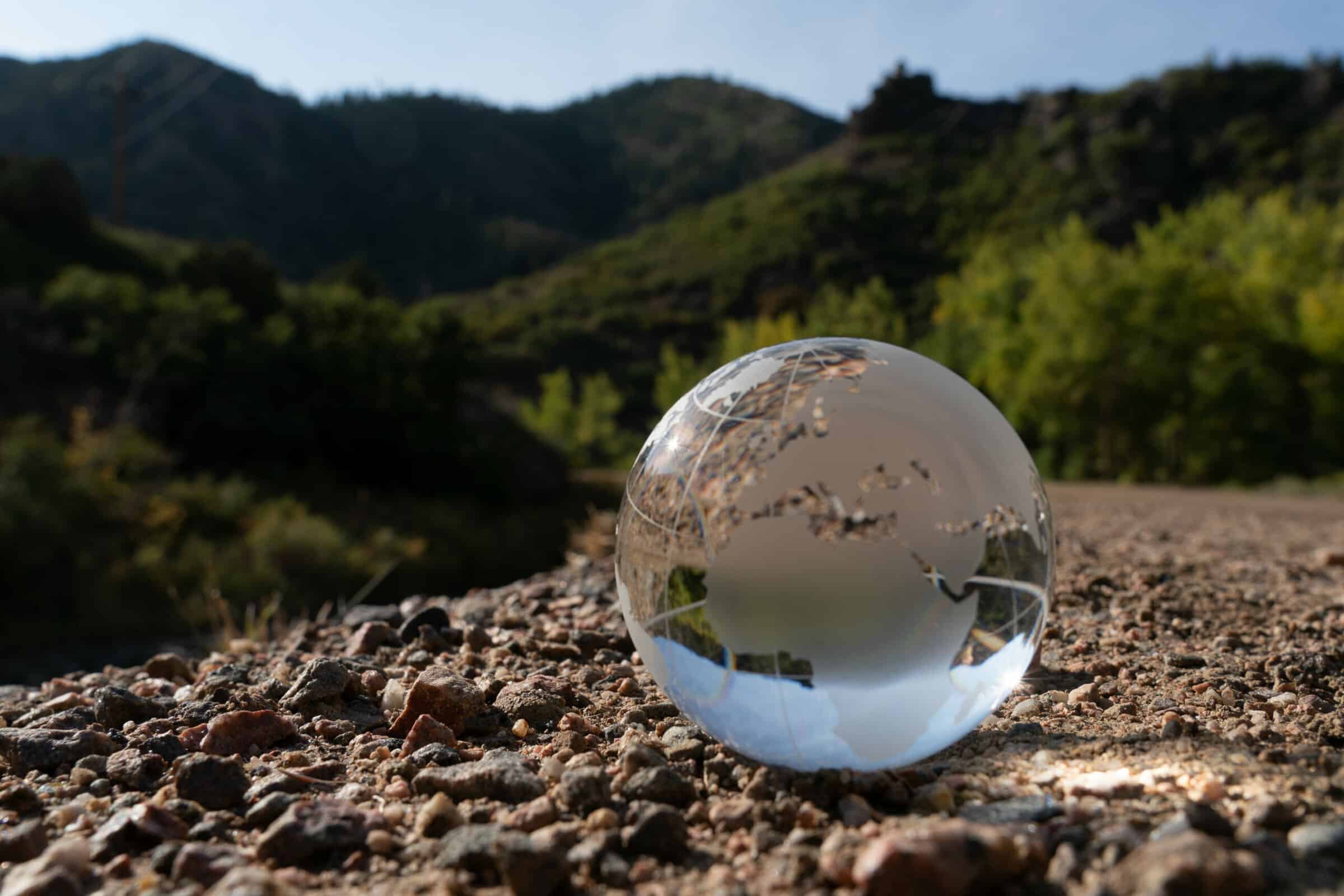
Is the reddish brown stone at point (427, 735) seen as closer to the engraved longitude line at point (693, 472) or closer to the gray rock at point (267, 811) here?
the gray rock at point (267, 811)

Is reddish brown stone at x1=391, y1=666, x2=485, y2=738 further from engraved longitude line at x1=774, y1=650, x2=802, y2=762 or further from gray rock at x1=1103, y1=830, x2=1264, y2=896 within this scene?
gray rock at x1=1103, y1=830, x2=1264, y2=896

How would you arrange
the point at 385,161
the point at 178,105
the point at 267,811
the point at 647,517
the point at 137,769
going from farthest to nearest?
the point at 385,161 < the point at 178,105 < the point at 137,769 < the point at 647,517 < the point at 267,811

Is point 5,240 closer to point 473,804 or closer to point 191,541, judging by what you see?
point 191,541

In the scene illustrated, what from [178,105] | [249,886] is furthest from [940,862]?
[178,105]

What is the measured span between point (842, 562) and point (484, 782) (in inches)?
40.4

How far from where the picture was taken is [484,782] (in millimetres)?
2264

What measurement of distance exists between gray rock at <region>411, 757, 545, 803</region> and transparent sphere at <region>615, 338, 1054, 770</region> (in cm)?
42

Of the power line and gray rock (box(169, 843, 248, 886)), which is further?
the power line

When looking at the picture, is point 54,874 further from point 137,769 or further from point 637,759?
point 637,759

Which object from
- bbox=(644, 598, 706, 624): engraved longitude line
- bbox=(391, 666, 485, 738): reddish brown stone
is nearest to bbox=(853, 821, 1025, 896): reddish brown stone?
bbox=(644, 598, 706, 624): engraved longitude line

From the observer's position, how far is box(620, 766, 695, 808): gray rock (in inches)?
86.6

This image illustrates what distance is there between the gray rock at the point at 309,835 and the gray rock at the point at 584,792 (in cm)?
44

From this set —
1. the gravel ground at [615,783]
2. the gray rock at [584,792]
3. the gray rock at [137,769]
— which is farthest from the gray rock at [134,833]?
the gray rock at [584,792]

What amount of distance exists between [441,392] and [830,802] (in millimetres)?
23791
